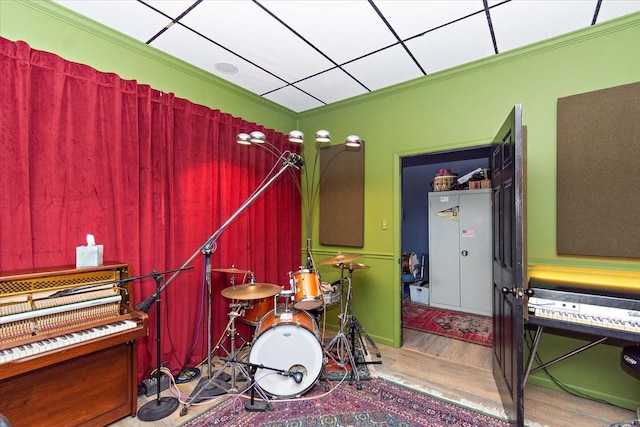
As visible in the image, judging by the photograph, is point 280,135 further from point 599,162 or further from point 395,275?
point 599,162

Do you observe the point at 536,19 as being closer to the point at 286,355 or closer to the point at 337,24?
the point at 337,24

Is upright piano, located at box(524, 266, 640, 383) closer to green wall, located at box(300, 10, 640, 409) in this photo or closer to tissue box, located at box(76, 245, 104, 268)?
green wall, located at box(300, 10, 640, 409)

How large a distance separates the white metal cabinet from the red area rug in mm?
225

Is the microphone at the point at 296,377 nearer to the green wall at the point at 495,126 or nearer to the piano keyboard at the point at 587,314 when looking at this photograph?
the green wall at the point at 495,126

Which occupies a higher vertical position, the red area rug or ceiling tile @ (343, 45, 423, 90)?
ceiling tile @ (343, 45, 423, 90)

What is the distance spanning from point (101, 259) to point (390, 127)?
2856mm

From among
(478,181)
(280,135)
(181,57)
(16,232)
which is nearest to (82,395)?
(16,232)

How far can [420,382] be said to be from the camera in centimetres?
241

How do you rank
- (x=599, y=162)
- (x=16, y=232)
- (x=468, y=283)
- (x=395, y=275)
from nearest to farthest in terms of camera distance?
(x=16, y=232) → (x=599, y=162) → (x=395, y=275) → (x=468, y=283)

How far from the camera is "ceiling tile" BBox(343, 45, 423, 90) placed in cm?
251

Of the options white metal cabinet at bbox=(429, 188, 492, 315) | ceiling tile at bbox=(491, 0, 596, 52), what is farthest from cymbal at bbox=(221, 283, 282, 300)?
white metal cabinet at bbox=(429, 188, 492, 315)

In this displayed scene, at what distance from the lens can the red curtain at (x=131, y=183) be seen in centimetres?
175

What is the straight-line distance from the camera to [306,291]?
7.23 ft

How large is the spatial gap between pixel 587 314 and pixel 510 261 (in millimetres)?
506
